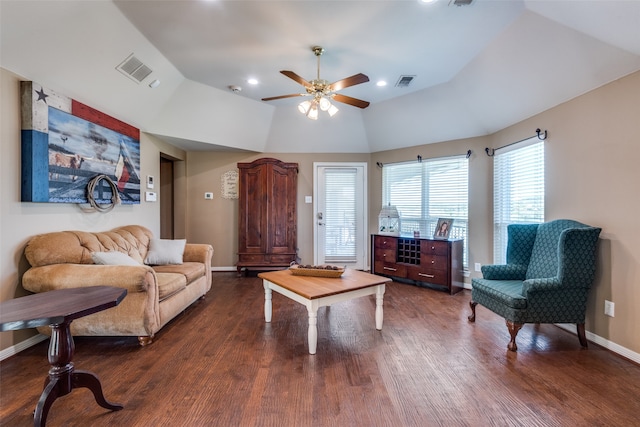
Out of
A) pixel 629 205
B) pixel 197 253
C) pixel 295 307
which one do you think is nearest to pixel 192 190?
pixel 197 253

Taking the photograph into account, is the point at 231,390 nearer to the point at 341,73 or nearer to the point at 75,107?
the point at 75,107

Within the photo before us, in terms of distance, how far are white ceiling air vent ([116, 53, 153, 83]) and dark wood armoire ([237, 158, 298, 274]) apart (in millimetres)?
1960

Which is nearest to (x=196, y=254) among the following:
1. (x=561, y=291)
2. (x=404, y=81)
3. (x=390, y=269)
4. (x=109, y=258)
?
(x=109, y=258)

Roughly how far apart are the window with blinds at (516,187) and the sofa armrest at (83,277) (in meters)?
4.12

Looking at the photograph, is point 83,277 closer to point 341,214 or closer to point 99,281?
point 99,281

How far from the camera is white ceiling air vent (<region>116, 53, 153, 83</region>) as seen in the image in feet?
9.59

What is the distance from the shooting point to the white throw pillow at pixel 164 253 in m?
3.51

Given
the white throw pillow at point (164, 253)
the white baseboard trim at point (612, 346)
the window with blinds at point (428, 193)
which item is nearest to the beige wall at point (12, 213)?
the white throw pillow at point (164, 253)

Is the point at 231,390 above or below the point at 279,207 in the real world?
below

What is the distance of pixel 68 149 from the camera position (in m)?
2.76

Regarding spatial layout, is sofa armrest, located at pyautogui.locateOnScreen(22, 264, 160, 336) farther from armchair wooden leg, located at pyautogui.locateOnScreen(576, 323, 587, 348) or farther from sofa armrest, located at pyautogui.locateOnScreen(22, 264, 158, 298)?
armchair wooden leg, located at pyautogui.locateOnScreen(576, 323, 587, 348)

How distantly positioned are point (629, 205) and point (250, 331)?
3.44 metres

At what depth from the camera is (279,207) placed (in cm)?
500

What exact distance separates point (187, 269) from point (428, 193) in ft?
12.6
